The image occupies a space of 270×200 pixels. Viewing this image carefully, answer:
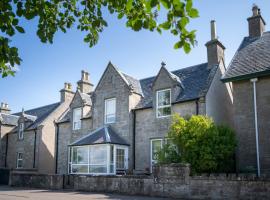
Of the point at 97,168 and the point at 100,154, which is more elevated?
the point at 100,154

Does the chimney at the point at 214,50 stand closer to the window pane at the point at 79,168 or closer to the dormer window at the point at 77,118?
the window pane at the point at 79,168

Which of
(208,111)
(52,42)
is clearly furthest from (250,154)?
(52,42)

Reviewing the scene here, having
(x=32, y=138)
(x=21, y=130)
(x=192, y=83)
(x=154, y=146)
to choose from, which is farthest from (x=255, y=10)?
(x=21, y=130)

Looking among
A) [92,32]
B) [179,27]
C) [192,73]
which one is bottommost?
[179,27]

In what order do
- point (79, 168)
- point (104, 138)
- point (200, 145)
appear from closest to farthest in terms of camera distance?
point (200, 145)
point (104, 138)
point (79, 168)

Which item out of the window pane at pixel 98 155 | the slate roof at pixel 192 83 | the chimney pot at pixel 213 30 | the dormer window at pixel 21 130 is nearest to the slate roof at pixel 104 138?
the window pane at pixel 98 155

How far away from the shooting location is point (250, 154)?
18.0 meters

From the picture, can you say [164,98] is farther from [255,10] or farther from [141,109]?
[255,10]

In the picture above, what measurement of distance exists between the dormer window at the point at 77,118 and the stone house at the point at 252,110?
14476mm

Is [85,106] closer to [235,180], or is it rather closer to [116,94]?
[116,94]

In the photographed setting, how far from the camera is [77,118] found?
29.4 meters

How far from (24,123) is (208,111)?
22.3 m

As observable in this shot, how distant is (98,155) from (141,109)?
466 centimetres

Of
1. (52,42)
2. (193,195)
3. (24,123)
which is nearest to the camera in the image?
(52,42)
